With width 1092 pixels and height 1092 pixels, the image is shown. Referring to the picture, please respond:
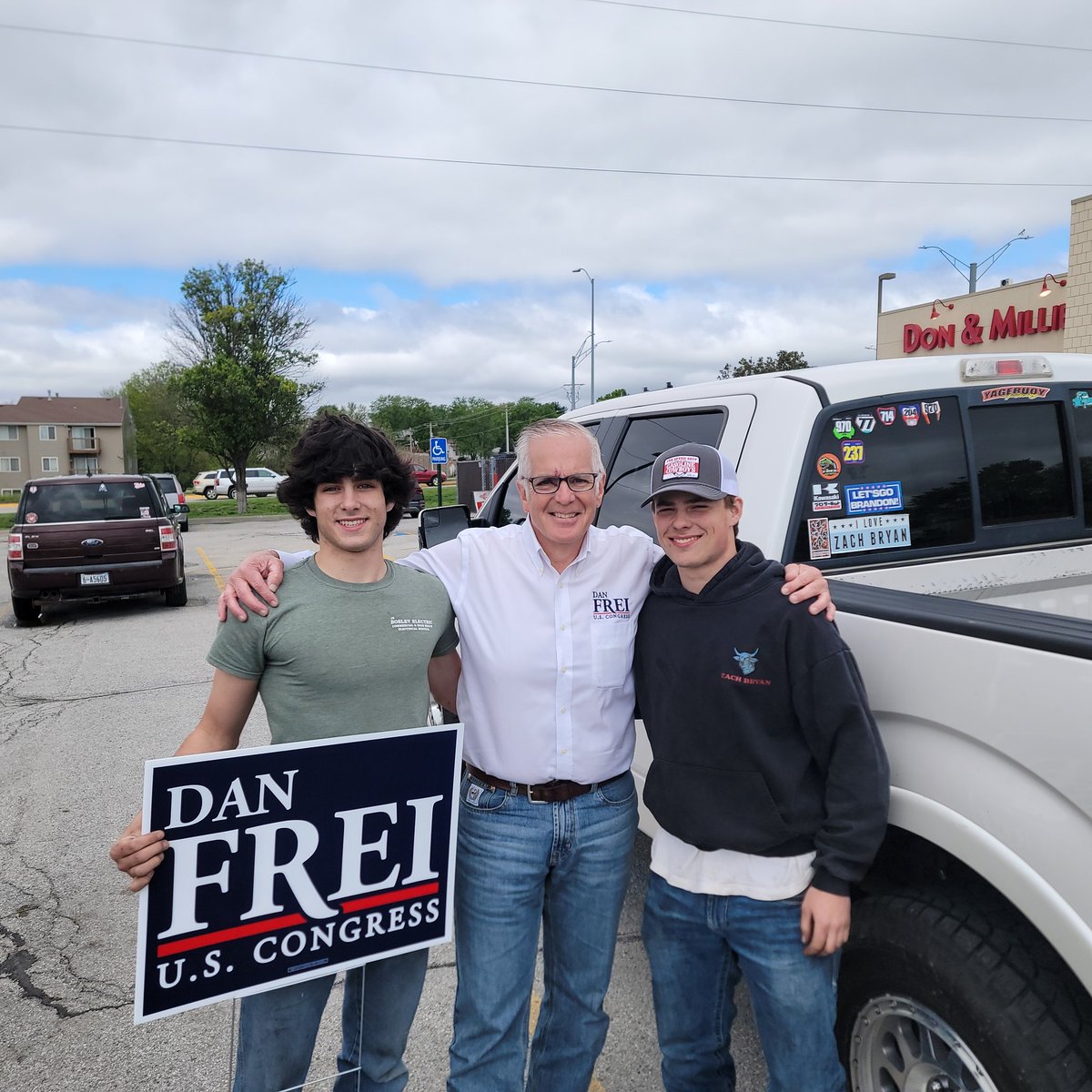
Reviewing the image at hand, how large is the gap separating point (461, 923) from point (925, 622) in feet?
4.28

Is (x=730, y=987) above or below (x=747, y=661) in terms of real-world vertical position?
below

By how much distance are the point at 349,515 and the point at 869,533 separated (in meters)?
1.61

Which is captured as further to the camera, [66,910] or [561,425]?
→ [66,910]

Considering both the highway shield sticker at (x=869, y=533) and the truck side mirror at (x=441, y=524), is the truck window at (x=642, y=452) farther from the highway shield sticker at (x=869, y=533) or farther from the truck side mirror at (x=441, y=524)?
the truck side mirror at (x=441, y=524)

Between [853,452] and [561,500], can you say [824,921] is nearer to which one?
[561,500]

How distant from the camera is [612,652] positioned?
2055 mm

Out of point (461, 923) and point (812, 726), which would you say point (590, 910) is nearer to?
point (461, 923)

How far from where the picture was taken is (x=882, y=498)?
105 inches

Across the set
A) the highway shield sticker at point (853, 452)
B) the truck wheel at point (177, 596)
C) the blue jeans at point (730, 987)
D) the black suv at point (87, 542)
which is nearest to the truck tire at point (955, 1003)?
the blue jeans at point (730, 987)

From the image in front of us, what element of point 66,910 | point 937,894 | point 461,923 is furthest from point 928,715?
point 66,910

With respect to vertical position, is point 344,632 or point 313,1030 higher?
point 344,632

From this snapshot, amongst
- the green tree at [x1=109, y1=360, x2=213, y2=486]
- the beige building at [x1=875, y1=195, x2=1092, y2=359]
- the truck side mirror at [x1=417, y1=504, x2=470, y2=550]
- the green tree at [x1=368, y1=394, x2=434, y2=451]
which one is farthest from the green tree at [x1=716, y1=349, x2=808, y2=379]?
the green tree at [x1=368, y1=394, x2=434, y2=451]

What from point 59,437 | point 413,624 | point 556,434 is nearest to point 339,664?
point 413,624

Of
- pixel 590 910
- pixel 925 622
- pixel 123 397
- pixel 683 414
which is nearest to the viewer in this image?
pixel 925 622
